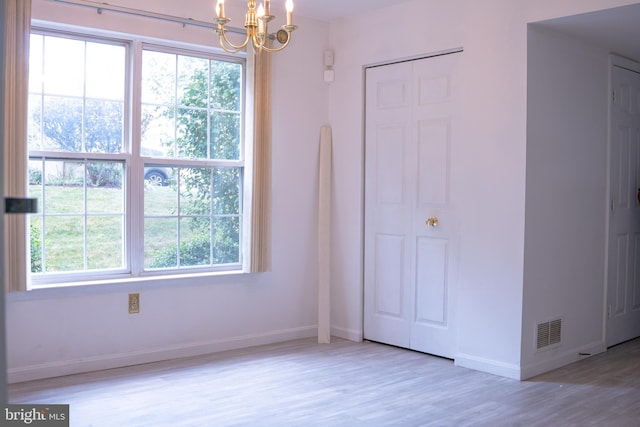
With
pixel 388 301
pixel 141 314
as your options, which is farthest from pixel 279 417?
pixel 388 301

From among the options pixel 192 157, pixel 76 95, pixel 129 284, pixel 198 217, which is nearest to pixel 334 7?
pixel 192 157

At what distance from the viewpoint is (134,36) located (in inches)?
169

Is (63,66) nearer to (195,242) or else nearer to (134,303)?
(195,242)

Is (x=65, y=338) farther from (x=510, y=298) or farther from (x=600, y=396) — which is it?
(x=600, y=396)

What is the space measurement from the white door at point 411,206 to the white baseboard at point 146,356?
720mm

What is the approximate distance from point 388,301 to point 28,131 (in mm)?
2915

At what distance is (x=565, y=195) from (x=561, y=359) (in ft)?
3.87

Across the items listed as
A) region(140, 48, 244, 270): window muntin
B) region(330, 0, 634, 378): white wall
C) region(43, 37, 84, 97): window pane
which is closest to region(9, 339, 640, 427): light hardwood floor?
region(330, 0, 634, 378): white wall

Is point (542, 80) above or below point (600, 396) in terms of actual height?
above

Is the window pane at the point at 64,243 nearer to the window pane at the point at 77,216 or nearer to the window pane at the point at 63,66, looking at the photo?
the window pane at the point at 77,216

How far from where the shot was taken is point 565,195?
14.7 ft

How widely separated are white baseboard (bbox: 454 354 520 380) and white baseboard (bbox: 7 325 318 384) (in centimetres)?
143

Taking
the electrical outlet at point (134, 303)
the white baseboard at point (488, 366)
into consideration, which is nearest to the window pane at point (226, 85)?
the electrical outlet at point (134, 303)

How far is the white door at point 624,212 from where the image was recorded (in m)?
5.02
